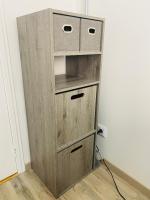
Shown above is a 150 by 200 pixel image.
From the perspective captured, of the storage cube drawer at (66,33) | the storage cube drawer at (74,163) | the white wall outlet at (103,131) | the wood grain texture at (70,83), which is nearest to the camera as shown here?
the storage cube drawer at (66,33)

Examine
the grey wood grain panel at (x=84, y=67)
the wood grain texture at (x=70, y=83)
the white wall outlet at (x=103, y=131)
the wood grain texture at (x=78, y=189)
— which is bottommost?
the wood grain texture at (x=78, y=189)

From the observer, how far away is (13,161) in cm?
148

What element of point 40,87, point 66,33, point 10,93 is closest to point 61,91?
point 40,87

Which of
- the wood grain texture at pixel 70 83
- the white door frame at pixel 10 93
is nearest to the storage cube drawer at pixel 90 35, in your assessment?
the wood grain texture at pixel 70 83

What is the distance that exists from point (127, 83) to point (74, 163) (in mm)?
762

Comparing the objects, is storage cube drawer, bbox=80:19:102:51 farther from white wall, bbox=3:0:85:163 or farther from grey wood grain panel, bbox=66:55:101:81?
white wall, bbox=3:0:85:163

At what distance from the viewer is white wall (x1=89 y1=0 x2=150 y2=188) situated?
3.73 ft

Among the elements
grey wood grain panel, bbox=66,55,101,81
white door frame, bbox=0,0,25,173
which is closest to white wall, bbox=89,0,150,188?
grey wood grain panel, bbox=66,55,101,81

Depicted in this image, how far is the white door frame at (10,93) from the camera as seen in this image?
1.15 m

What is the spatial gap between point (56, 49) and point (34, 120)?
601 millimetres

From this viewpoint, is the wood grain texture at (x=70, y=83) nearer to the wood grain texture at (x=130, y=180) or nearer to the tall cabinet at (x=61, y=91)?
the tall cabinet at (x=61, y=91)

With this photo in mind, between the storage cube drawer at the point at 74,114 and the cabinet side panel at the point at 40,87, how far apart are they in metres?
0.06

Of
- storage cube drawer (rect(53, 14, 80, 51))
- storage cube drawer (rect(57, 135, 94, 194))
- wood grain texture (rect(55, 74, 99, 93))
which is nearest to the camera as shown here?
storage cube drawer (rect(53, 14, 80, 51))

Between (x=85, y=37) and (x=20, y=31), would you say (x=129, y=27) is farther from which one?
(x=20, y=31)
